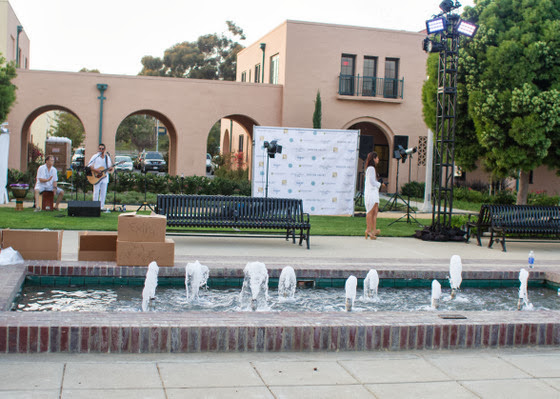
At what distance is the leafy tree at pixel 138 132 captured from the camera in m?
64.1

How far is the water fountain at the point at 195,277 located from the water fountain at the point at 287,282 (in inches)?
34.7

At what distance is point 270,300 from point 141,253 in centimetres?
171

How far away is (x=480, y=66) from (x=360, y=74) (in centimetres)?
1411

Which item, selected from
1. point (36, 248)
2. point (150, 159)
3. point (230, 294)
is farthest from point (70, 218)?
point (150, 159)

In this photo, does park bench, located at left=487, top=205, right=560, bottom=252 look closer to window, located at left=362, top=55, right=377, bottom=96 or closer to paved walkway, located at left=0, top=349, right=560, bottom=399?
paved walkway, located at left=0, top=349, right=560, bottom=399

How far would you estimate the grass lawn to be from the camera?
12984mm

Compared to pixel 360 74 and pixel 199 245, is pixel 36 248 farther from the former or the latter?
pixel 360 74

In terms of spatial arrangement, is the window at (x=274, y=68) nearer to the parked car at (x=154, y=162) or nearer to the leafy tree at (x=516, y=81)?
the parked car at (x=154, y=162)

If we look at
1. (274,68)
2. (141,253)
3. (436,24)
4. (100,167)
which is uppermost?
(274,68)


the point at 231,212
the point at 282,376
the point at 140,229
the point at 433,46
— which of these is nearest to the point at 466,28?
the point at 433,46

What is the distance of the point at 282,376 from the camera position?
4.33 metres

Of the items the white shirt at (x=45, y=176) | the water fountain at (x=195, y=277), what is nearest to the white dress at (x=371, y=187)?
the water fountain at (x=195, y=277)

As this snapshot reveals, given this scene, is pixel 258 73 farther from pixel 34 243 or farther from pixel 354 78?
pixel 34 243

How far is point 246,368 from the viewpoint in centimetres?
448
